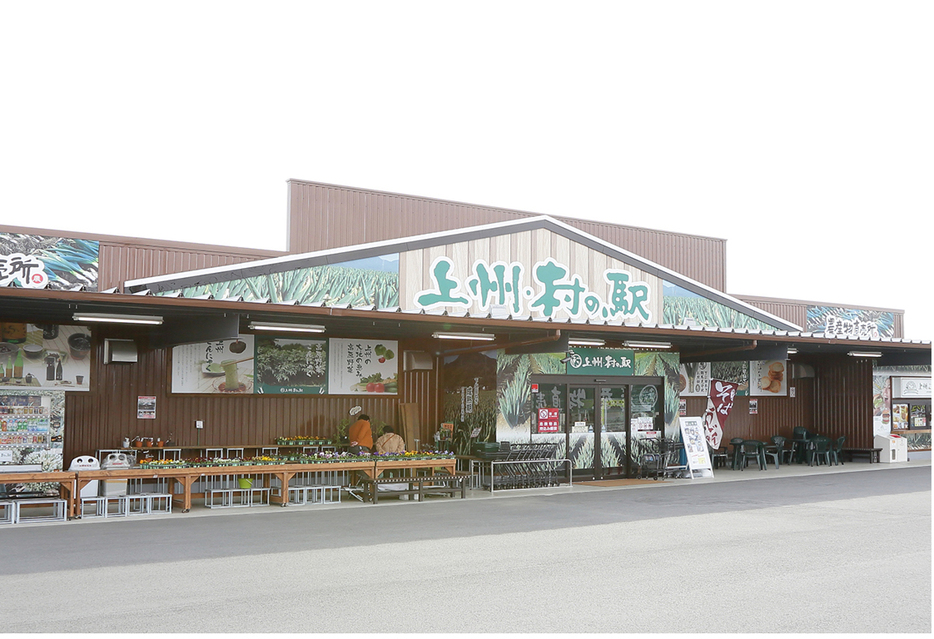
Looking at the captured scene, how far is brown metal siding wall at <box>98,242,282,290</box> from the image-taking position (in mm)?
13680

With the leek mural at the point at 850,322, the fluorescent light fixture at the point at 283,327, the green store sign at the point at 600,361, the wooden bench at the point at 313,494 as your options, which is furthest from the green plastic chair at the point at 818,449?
the fluorescent light fixture at the point at 283,327

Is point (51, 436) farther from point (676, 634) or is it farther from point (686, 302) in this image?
point (686, 302)

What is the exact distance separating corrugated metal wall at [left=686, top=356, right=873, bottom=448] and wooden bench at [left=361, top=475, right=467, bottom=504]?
359 inches

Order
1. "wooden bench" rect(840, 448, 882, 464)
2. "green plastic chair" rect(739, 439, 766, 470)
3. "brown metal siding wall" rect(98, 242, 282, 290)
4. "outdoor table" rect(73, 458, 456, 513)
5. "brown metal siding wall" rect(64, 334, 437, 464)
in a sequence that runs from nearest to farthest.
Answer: "outdoor table" rect(73, 458, 456, 513) → "brown metal siding wall" rect(64, 334, 437, 464) → "brown metal siding wall" rect(98, 242, 282, 290) → "green plastic chair" rect(739, 439, 766, 470) → "wooden bench" rect(840, 448, 882, 464)

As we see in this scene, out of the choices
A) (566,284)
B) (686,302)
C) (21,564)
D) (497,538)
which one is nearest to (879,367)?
(686,302)

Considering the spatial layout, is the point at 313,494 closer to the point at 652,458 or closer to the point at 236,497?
the point at 236,497

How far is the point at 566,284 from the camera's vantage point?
56.4 ft

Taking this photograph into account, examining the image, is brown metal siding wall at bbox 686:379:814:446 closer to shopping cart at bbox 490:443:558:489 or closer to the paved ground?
shopping cart at bbox 490:443:558:489

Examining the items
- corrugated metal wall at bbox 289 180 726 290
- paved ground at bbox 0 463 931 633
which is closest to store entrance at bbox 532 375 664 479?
corrugated metal wall at bbox 289 180 726 290

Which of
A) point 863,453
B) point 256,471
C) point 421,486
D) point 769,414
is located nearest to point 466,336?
point 421,486

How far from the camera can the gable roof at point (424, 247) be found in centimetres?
1398

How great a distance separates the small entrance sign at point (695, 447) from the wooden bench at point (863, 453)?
5830 mm

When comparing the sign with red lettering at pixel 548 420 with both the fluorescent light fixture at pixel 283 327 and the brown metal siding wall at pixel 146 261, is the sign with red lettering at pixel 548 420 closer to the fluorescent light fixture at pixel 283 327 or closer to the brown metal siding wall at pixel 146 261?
the fluorescent light fixture at pixel 283 327

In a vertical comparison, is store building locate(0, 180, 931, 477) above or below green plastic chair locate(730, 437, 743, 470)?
above
